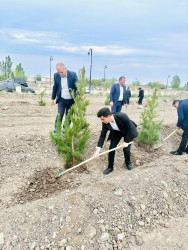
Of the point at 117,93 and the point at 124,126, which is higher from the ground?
the point at 117,93

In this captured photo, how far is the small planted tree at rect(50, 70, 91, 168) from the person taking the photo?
177 inches

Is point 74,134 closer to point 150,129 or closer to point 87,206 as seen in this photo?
point 87,206

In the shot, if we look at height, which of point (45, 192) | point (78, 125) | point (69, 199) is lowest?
point (45, 192)

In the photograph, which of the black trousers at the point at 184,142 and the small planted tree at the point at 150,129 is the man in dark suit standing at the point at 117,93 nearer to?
the small planted tree at the point at 150,129

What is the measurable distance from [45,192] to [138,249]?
2.12m

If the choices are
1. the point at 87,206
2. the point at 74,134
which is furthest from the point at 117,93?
the point at 87,206

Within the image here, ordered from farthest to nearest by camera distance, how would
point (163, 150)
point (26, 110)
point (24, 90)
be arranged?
1. point (24, 90)
2. point (26, 110)
3. point (163, 150)

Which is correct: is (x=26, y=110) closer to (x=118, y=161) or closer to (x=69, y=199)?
(x=118, y=161)

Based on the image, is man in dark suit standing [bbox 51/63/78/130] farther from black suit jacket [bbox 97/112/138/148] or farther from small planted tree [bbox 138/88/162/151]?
small planted tree [bbox 138/88/162/151]

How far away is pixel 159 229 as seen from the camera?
125 inches

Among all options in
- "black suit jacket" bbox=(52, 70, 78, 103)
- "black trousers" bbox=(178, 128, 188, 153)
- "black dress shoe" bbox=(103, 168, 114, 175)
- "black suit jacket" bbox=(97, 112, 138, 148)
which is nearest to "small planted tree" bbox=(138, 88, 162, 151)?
"black trousers" bbox=(178, 128, 188, 153)

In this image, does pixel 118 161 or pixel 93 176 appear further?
pixel 118 161

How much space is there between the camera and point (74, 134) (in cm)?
473

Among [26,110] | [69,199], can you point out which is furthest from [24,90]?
[69,199]
